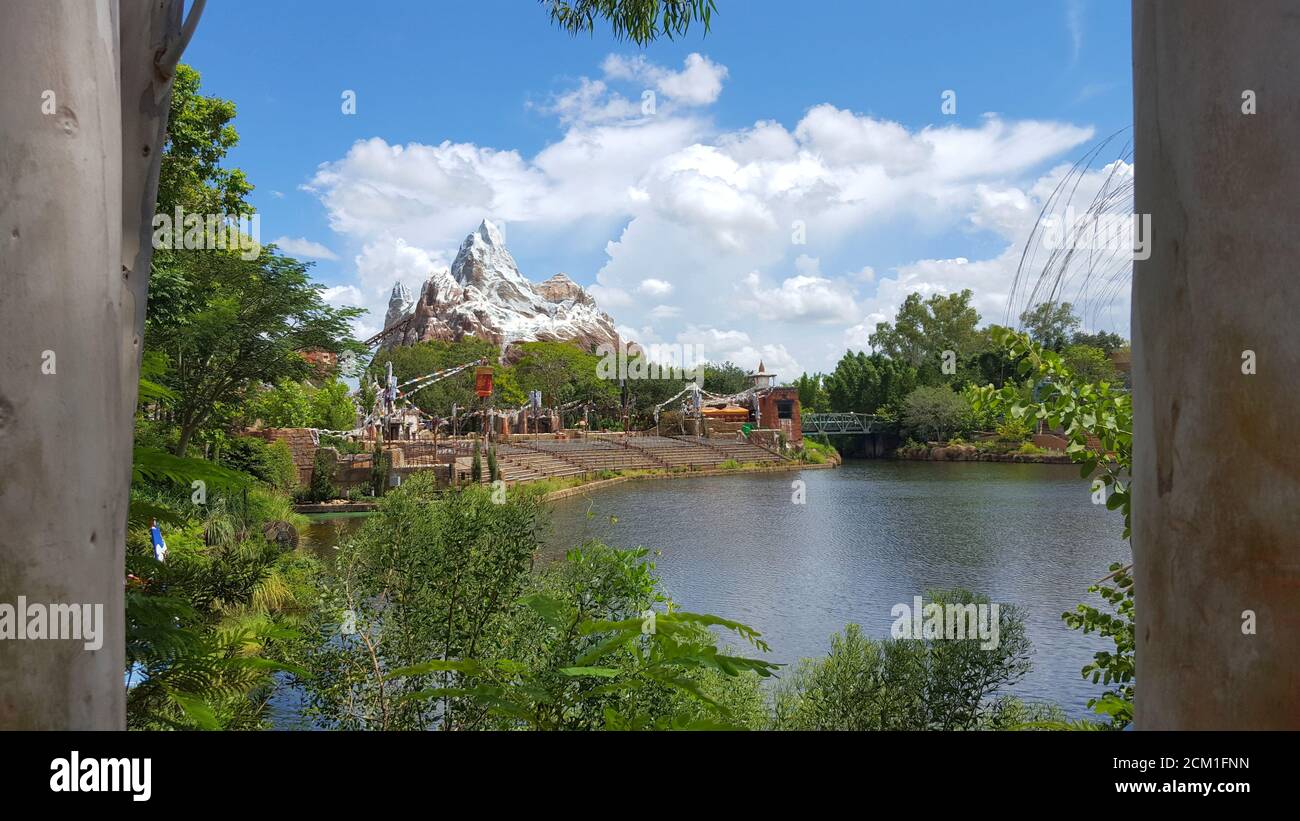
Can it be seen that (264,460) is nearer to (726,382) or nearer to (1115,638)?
(1115,638)

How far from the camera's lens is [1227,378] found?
809 millimetres

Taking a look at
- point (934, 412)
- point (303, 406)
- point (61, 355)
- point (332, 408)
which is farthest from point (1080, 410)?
point (934, 412)

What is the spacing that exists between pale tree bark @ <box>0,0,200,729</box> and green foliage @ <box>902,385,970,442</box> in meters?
37.5

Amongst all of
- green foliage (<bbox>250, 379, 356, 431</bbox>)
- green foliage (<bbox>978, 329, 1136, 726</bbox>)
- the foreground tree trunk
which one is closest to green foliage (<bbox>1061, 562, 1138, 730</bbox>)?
green foliage (<bbox>978, 329, 1136, 726</bbox>)

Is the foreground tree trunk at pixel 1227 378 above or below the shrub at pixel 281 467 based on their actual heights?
above

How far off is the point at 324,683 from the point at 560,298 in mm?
127168

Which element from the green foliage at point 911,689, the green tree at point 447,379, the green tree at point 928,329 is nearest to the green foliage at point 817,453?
the green tree at point 928,329

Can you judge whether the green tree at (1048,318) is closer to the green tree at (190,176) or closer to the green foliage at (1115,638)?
the green foliage at (1115,638)

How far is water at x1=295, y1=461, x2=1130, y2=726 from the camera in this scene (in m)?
7.70

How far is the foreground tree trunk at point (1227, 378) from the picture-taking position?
31.3 inches

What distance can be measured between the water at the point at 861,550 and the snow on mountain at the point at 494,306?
72763 mm

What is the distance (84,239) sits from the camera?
938 mm
